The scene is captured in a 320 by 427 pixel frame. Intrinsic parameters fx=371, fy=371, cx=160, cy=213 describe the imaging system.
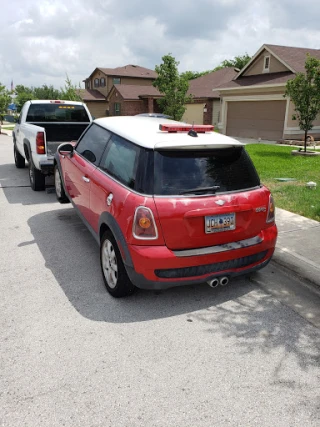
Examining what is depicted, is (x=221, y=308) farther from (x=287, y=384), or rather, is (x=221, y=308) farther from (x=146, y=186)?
(x=146, y=186)

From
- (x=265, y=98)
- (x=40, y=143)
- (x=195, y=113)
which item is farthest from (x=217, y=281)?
(x=195, y=113)

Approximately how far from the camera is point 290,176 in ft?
33.3

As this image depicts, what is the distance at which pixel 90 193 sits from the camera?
15.0 ft

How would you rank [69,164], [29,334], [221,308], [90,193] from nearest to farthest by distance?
[29,334]
[221,308]
[90,193]
[69,164]

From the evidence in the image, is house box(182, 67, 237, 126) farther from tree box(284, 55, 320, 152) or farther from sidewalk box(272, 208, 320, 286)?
sidewalk box(272, 208, 320, 286)

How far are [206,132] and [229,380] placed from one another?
2605 mm

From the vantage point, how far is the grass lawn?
7144mm

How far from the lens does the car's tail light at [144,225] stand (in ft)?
11.0

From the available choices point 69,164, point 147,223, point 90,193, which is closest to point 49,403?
point 147,223

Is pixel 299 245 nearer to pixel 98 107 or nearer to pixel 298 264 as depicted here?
pixel 298 264

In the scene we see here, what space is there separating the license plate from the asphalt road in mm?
Answer: 845

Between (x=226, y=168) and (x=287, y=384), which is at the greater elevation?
(x=226, y=168)

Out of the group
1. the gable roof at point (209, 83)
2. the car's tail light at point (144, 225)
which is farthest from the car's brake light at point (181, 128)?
the gable roof at point (209, 83)

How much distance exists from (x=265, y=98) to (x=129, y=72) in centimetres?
Result: 3162
